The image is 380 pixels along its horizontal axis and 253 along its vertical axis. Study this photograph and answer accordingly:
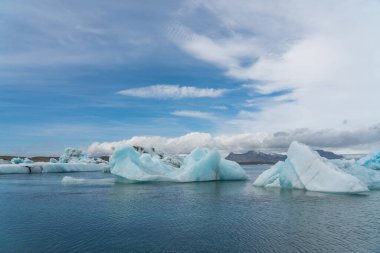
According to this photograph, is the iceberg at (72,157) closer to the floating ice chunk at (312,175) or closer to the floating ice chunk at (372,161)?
the floating ice chunk at (372,161)

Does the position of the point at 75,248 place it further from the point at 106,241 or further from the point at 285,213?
the point at 285,213

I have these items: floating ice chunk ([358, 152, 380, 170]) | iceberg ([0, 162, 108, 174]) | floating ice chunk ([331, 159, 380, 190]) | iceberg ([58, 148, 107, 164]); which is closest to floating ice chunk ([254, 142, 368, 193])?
floating ice chunk ([331, 159, 380, 190])

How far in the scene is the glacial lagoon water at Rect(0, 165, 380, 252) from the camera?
9039 millimetres

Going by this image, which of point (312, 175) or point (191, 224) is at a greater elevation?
point (312, 175)

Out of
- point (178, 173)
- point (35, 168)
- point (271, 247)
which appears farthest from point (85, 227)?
point (35, 168)

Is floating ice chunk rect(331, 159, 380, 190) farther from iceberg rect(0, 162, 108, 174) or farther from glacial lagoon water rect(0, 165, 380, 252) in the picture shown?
iceberg rect(0, 162, 108, 174)

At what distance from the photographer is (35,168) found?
47562 mm

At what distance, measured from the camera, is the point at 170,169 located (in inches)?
1264

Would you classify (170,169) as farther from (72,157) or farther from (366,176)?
(72,157)

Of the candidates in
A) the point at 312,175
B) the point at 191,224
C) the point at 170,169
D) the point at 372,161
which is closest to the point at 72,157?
the point at 170,169

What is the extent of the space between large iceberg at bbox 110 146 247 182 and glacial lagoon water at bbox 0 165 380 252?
9561 mm

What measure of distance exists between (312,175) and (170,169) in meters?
14.3

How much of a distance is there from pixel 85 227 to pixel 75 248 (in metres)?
2.44

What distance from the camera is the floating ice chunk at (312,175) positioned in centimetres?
1882
